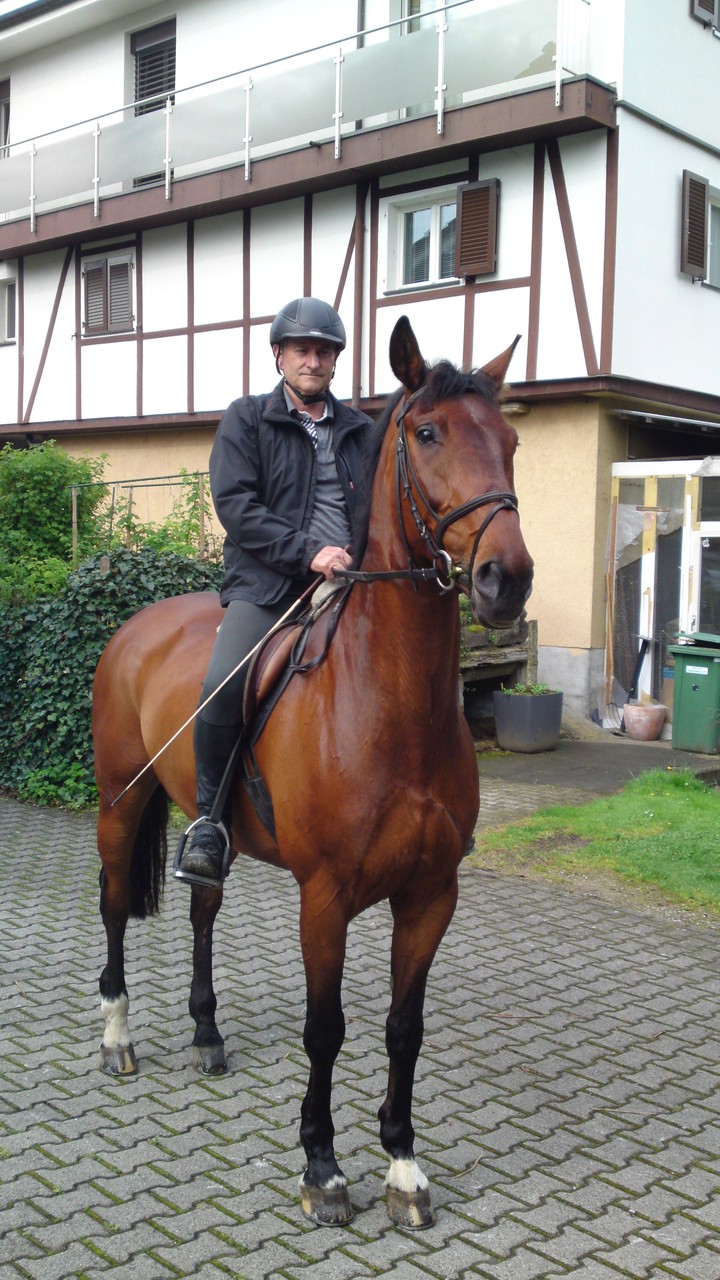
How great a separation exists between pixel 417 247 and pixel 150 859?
12281mm

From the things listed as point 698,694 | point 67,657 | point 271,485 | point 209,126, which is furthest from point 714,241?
point 271,485

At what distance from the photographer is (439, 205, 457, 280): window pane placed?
1503 centimetres

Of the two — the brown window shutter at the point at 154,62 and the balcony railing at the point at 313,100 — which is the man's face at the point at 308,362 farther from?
the brown window shutter at the point at 154,62

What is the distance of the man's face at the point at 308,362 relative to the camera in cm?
402

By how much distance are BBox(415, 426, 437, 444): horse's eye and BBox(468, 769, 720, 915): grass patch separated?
4904mm

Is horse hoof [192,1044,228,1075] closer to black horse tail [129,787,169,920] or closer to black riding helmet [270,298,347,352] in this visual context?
black horse tail [129,787,169,920]

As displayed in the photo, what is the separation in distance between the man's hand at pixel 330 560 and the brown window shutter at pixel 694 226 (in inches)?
487

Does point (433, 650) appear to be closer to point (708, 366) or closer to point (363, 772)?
point (363, 772)

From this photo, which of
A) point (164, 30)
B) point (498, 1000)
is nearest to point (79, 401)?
point (164, 30)

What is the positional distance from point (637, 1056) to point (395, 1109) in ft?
5.34

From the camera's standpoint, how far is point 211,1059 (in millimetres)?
4637

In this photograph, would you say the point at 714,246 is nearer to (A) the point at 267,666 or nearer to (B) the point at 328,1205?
(A) the point at 267,666

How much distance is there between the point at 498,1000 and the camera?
553cm

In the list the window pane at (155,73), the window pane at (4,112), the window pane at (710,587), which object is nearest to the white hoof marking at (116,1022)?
the window pane at (710,587)
